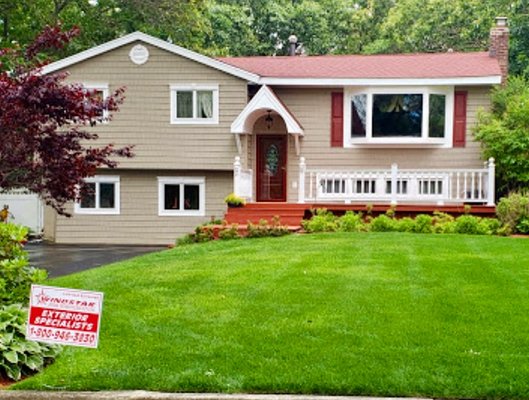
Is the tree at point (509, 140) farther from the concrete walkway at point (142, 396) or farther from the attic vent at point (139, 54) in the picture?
the concrete walkway at point (142, 396)

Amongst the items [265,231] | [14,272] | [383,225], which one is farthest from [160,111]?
[14,272]

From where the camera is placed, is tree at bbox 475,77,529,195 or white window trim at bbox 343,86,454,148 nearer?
tree at bbox 475,77,529,195

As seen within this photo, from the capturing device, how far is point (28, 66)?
8773 mm

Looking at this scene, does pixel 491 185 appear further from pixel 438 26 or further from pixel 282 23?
pixel 282 23

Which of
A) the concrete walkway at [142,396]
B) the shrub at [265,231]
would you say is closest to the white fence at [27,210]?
the shrub at [265,231]

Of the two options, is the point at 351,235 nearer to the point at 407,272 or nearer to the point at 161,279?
the point at 407,272

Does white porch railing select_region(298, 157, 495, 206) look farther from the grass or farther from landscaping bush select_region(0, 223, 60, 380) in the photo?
landscaping bush select_region(0, 223, 60, 380)

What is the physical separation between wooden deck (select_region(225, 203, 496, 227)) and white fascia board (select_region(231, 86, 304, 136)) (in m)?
2.39

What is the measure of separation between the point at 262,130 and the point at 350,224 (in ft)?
19.0

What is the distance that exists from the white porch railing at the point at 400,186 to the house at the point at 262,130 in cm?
6

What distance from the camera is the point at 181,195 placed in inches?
845

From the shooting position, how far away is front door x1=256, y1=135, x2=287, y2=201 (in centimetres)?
2092

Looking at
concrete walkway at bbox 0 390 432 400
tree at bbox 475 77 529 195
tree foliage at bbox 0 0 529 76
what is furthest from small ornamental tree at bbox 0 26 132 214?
tree foliage at bbox 0 0 529 76

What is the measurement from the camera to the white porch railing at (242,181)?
19000 mm
